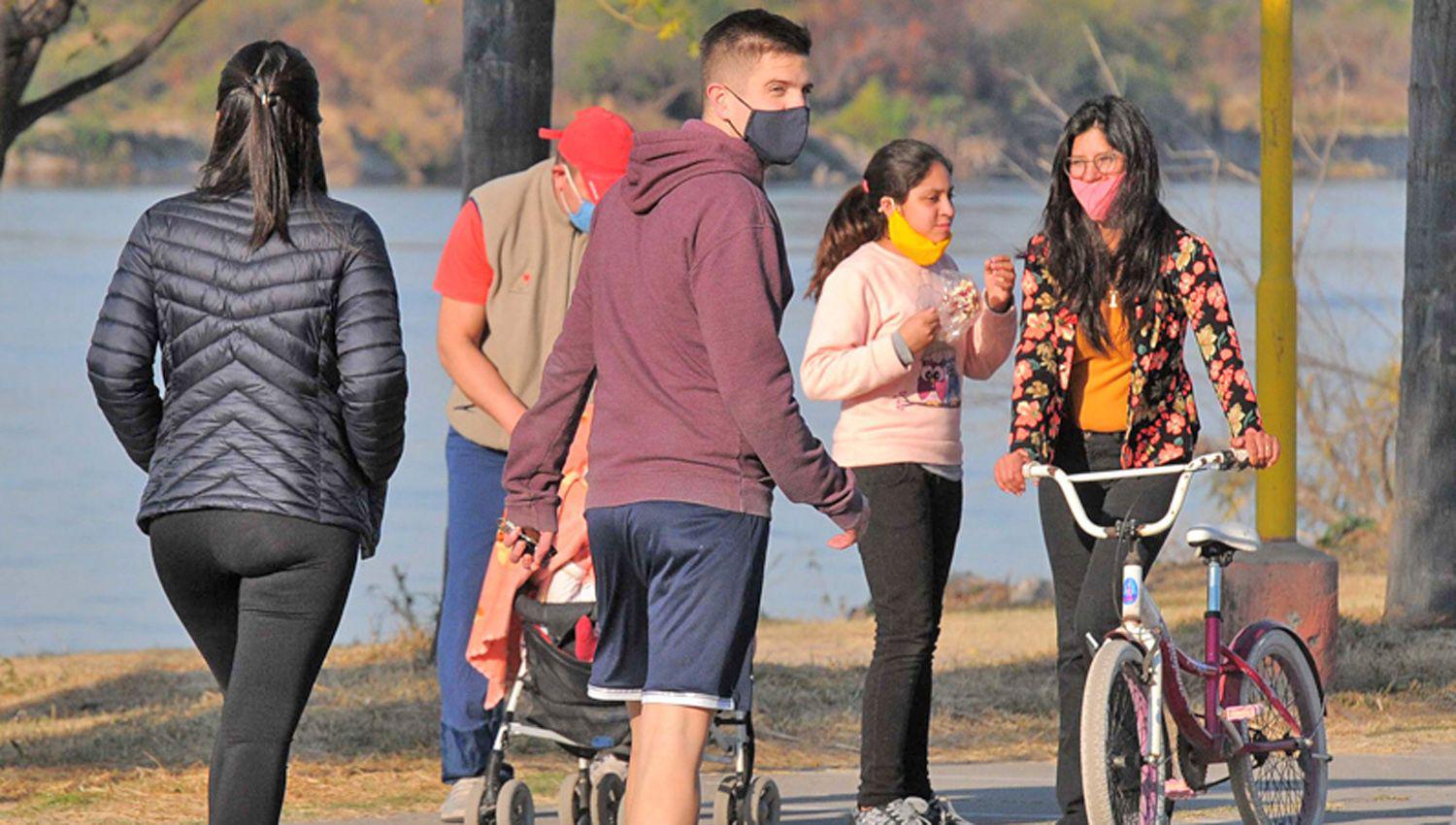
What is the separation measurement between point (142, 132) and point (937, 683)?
1458 inches

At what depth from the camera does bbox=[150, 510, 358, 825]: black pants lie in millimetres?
4961

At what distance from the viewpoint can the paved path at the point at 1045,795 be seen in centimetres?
699

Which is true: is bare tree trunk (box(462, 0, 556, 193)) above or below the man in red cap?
above

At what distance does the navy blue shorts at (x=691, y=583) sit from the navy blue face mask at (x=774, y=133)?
71 centimetres

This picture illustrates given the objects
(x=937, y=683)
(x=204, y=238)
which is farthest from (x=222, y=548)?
(x=937, y=683)

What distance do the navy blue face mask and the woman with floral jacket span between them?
4.13ft

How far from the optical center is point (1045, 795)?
734cm

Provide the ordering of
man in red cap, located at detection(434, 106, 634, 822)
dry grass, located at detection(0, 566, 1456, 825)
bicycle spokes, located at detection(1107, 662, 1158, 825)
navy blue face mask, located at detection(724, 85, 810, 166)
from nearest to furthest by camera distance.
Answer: navy blue face mask, located at detection(724, 85, 810, 166) → bicycle spokes, located at detection(1107, 662, 1158, 825) → man in red cap, located at detection(434, 106, 634, 822) → dry grass, located at detection(0, 566, 1456, 825)

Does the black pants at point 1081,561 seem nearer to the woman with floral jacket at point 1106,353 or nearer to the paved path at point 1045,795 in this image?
the woman with floral jacket at point 1106,353

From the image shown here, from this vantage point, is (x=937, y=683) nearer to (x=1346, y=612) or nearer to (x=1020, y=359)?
(x=1346, y=612)

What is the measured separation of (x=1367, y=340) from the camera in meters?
19.1

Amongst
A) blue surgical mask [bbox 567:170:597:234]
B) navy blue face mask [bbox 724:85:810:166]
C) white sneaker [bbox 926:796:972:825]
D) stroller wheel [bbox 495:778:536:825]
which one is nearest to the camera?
navy blue face mask [bbox 724:85:810:166]

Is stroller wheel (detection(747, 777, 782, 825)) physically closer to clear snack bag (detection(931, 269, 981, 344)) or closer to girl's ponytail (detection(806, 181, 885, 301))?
clear snack bag (detection(931, 269, 981, 344))

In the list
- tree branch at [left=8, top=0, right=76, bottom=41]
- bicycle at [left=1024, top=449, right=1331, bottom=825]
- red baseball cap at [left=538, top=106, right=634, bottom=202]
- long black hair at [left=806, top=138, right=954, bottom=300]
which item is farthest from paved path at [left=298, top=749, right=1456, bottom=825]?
tree branch at [left=8, top=0, right=76, bottom=41]
